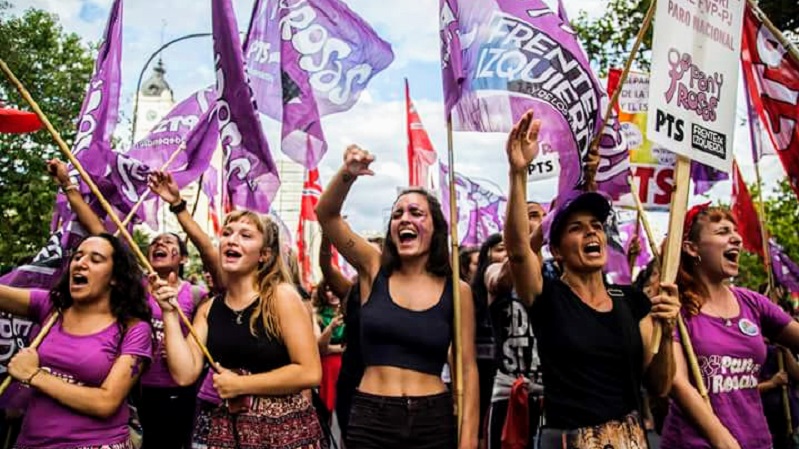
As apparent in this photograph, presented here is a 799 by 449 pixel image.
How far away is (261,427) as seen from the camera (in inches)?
159

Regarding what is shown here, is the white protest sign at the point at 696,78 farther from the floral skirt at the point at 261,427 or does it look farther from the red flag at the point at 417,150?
the red flag at the point at 417,150

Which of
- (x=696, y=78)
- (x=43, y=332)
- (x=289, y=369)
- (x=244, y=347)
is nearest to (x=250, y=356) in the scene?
(x=244, y=347)

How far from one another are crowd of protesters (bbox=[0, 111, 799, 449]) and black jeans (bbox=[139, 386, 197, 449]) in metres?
1.10

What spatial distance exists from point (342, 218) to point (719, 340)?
1926 millimetres

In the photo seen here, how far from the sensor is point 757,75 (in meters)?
5.73

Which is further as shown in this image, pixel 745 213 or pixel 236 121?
pixel 745 213

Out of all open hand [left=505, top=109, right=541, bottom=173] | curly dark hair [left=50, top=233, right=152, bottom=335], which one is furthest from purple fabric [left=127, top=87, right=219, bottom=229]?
open hand [left=505, top=109, right=541, bottom=173]

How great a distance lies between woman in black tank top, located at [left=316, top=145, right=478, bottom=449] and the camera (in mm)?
4059

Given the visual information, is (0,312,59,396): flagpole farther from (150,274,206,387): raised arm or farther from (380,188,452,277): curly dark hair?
(380,188,452,277): curly dark hair

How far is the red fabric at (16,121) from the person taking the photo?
15.5 feet

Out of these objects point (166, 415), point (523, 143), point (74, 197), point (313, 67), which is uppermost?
point (313, 67)

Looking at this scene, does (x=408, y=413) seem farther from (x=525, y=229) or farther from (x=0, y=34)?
(x=0, y=34)

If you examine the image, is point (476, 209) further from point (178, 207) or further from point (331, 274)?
point (178, 207)

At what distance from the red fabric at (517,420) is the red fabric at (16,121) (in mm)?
3043
